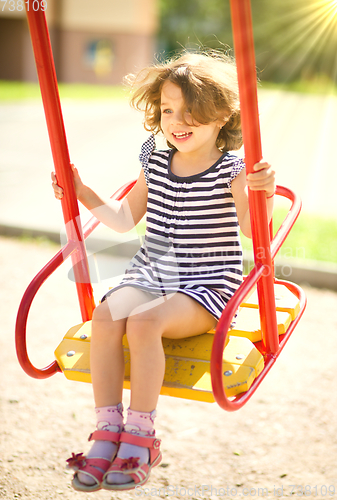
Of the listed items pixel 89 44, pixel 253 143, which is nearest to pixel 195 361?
pixel 253 143

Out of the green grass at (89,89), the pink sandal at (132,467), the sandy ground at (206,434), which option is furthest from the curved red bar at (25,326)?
the green grass at (89,89)

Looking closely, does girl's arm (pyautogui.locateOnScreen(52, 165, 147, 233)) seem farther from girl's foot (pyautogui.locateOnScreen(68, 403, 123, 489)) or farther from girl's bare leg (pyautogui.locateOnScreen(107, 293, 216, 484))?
girl's foot (pyautogui.locateOnScreen(68, 403, 123, 489))

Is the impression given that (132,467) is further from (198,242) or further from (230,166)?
(230,166)

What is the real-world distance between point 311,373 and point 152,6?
2462 cm

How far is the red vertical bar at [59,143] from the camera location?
1.48 meters

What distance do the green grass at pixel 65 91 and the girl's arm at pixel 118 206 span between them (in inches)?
547

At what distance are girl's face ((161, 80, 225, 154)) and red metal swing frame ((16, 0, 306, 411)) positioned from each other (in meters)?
0.30

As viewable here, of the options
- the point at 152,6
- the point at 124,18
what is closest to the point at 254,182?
the point at 124,18

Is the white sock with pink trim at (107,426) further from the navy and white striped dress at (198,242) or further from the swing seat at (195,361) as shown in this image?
the navy and white striped dress at (198,242)

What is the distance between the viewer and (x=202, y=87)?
1.61m

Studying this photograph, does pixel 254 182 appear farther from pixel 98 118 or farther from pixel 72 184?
pixel 98 118

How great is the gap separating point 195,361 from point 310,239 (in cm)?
364

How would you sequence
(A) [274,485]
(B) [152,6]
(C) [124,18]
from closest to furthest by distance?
(A) [274,485]
(C) [124,18]
(B) [152,6]

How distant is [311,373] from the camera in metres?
3.23
